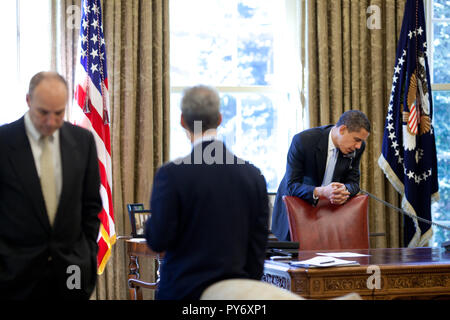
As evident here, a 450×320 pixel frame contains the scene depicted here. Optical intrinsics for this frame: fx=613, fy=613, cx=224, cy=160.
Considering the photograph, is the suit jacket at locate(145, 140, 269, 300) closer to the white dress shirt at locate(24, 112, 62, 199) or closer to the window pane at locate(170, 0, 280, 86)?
the white dress shirt at locate(24, 112, 62, 199)

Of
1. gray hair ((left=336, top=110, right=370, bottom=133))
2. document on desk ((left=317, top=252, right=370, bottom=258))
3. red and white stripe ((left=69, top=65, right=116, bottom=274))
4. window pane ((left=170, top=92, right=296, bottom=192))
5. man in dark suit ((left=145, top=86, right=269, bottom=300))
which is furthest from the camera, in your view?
window pane ((left=170, top=92, right=296, bottom=192))

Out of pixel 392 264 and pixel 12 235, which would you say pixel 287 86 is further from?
pixel 12 235

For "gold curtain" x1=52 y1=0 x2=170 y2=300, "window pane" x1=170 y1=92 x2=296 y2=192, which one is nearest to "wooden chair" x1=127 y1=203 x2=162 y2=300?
"gold curtain" x1=52 y1=0 x2=170 y2=300

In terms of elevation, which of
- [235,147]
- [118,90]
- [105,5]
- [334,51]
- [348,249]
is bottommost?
[348,249]

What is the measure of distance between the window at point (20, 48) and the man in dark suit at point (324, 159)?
247cm

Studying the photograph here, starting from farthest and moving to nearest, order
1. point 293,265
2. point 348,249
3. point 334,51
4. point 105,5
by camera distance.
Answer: point 334,51 → point 105,5 → point 348,249 → point 293,265

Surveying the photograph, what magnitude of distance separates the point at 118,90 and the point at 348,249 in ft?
8.49

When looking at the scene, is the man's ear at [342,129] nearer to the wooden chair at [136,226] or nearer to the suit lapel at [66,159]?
the wooden chair at [136,226]

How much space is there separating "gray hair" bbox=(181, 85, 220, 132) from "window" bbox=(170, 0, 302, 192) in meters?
3.70

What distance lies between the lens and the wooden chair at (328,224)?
4.14m

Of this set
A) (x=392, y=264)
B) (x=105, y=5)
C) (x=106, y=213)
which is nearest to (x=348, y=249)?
(x=392, y=264)

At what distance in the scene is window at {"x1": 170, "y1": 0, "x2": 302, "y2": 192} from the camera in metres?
6.06

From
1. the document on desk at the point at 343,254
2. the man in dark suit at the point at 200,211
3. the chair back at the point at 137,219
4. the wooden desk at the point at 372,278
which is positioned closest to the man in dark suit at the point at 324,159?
the document on desk at the point at 343,254

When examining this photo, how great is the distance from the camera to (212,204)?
2246 millimetres
